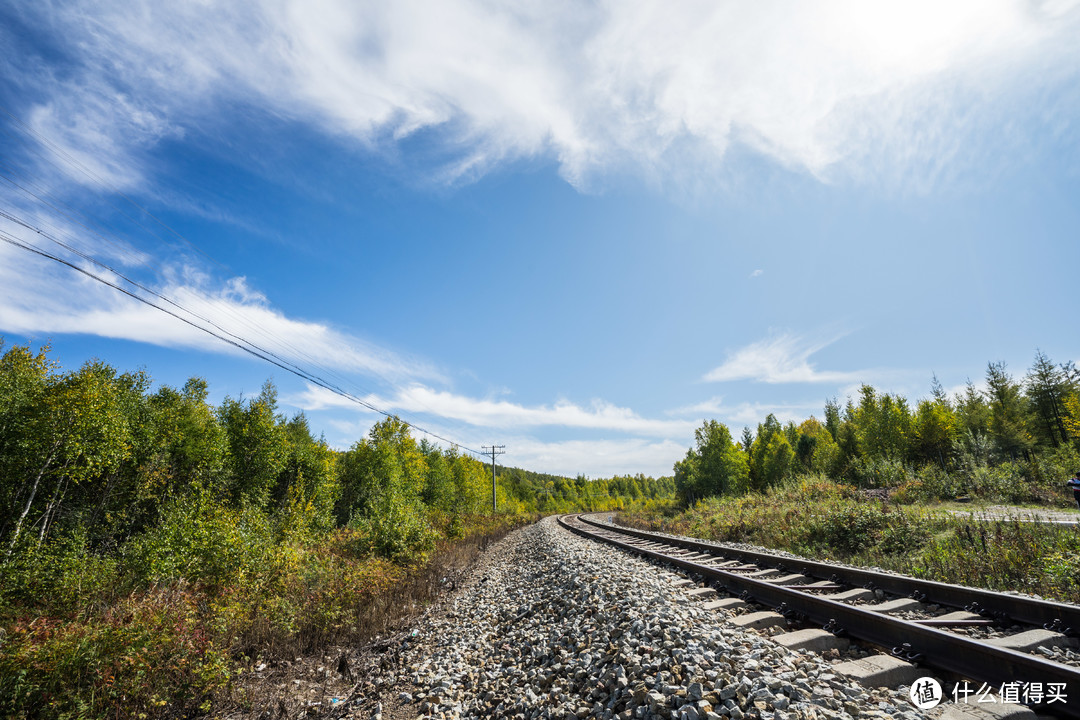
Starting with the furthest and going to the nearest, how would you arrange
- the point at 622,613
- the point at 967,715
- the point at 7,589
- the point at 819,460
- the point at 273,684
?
the point at 819,460 < the point at 7,589 < the point at 273,684 < the point at 622,613 < the point at 967,715

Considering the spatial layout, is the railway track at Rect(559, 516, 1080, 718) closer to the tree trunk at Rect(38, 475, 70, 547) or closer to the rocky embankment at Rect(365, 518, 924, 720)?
the rocky embankment at Rect(365, 518, 924, 720)

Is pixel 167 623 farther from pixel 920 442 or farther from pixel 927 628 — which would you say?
pixel 920 442

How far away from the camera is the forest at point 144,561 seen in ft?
17.0

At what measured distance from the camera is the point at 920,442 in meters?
36.4

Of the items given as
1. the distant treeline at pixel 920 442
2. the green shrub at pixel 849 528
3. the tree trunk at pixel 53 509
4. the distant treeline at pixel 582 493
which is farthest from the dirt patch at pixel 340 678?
the distant treeline at pixel 582 493

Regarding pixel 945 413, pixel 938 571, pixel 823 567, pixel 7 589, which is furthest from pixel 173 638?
pixel 945 413

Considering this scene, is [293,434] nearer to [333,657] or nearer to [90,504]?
[90,504]

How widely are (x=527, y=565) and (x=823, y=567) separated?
813cm

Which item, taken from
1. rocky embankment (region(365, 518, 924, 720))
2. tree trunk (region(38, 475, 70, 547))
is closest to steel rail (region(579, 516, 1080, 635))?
rocky embankment (region(365, 518, 924, 720))

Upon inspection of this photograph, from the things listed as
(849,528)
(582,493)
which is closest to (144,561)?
(849,528)

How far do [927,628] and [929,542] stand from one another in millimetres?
7039

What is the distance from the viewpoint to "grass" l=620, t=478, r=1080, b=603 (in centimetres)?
606

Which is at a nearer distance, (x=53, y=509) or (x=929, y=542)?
(x=929, y=542)

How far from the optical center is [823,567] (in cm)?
698
